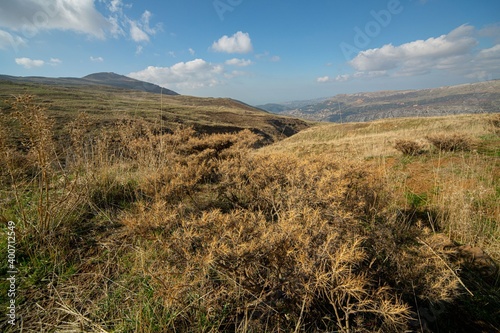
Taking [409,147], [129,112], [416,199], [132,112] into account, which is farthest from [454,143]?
[132,112]

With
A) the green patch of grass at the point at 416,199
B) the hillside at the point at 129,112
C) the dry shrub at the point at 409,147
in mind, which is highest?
the hillside at the point at 129,112

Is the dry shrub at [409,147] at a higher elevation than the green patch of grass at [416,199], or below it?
higher

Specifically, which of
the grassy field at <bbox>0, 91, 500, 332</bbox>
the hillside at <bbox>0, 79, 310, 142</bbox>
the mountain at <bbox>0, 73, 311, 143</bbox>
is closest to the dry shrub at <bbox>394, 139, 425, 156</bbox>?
the grassy field at <bbox>0, 91, 500, 332</bbox>

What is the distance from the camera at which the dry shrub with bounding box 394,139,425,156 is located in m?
6.58

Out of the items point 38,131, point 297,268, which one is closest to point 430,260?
point 297,268

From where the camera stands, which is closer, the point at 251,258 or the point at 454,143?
the point at 251,258

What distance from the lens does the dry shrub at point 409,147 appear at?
658 cm

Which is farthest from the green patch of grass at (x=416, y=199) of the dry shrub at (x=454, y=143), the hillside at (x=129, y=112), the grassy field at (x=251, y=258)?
the dry shrub at (x=454, y=143)

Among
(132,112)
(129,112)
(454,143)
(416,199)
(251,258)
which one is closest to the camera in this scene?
(251,258)

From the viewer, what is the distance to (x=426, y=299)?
166cm

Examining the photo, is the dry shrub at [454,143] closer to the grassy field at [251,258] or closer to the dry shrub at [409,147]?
the dry shrub at [409,147]

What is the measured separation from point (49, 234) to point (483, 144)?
10.5m

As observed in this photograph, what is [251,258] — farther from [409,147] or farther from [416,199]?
[409,147]

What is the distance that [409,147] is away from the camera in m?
6.64
